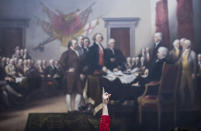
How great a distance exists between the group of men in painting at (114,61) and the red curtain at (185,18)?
20 centimetres

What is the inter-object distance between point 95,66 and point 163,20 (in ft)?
6.98

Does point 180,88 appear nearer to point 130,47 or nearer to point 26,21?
point 130,47

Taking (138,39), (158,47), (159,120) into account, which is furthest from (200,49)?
(159,120)

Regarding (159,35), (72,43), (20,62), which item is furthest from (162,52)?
(20,62)

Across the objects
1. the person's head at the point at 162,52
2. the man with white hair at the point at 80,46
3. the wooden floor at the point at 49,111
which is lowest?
the wooden floor at the point at 49,111

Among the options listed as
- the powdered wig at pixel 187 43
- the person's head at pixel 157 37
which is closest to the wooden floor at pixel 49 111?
the person's head at pixel 157 37

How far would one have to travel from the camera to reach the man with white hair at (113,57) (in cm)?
748

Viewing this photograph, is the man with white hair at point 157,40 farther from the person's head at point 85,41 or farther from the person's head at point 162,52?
the person's head at point 85,41

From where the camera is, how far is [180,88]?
761 centimetres

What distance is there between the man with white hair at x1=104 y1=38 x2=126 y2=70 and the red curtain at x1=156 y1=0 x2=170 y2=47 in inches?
46.5

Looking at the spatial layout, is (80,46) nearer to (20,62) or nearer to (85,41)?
(85,41)

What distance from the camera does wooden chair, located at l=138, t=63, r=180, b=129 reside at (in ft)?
24.1

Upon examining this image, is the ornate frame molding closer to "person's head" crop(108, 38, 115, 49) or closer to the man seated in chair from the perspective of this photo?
"person's head" crop(108, 38, 115, 49)

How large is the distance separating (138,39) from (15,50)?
10.2ft
